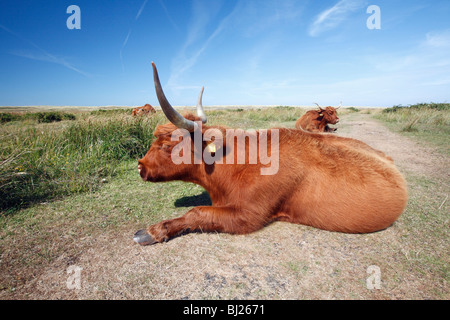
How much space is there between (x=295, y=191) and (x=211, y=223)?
3.96 feet

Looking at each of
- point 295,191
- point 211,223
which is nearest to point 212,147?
point 211,223

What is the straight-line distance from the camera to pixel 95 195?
4.31 m

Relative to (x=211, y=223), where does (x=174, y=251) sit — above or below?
below

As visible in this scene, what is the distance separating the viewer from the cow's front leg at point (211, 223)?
109 inches

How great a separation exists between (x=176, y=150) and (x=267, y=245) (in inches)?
71.1

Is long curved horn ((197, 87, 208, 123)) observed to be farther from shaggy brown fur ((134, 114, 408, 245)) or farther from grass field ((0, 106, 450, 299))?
grass field ((0, 106, 450, 299))

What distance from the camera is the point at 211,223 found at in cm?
279

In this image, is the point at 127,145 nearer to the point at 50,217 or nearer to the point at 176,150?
the point at 50,217

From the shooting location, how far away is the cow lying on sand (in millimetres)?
2770

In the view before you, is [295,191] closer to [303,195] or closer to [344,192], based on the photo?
[303,195]

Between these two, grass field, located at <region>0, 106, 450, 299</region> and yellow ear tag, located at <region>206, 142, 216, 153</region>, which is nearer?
grass field, located at <region>0, 106, 450, 299</region>

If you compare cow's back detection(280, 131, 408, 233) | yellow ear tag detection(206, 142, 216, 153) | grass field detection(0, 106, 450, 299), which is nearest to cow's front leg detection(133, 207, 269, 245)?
grass field detection(0, 106, 450, 299)

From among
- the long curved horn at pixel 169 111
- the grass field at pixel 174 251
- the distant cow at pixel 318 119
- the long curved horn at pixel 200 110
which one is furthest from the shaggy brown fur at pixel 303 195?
the distant cow at pixel 318 119
